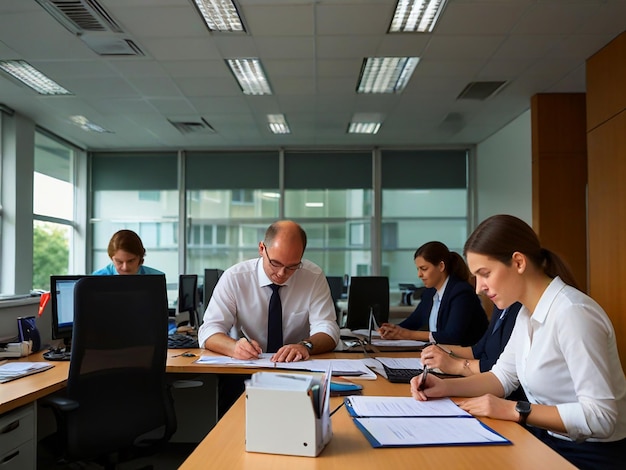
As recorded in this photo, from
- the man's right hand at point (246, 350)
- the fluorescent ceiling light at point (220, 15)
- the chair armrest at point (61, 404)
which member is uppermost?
the fluorescent ceiling light at point (220, 15)

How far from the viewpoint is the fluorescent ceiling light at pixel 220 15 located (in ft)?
12.8

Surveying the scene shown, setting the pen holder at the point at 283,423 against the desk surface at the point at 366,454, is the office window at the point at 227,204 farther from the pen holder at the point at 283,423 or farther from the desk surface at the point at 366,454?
the pen holder at the point at 283,423

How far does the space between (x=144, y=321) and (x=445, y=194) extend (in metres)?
6.81

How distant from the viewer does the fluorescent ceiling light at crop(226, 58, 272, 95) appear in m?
5.03

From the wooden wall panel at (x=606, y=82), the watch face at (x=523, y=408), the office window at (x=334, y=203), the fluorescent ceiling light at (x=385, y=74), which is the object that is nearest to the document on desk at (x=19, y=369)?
the watch face at (x=523, y=408)

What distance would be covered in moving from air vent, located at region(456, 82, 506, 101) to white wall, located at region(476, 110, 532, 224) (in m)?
0.84

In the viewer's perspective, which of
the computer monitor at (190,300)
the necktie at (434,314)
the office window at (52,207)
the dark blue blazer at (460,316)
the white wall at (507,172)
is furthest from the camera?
the office window at (52,207)

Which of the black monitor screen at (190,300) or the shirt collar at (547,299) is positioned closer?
the shirt collar at (547,299)

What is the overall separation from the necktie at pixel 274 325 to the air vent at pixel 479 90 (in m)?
3.88

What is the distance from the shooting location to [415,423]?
4.81ft

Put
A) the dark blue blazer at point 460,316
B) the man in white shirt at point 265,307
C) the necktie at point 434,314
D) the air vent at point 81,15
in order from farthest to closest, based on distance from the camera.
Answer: the air vent at point 81,15, the necktie at point 434,314, the dark blue blazer at point 460,316, the man in white shirt at point 265,307

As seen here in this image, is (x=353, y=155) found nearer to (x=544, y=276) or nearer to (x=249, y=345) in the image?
(x=249, y=345)

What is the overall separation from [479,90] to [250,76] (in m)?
2.51

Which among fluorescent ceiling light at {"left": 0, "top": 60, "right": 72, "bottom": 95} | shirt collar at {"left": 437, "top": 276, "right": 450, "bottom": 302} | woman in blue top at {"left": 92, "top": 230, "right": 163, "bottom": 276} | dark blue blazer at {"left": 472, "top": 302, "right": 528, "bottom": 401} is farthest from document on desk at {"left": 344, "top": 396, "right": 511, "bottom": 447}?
fluorescent ceiling light at {"left": 0, "top": 60, "right": 72, "bottom": 95}
